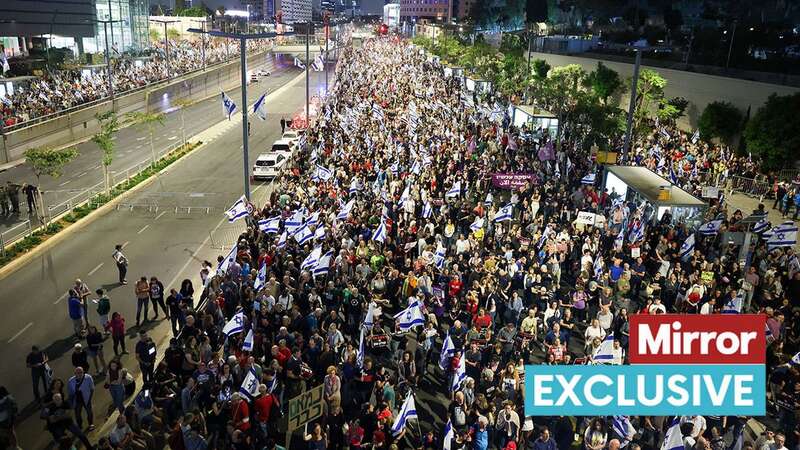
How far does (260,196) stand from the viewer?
1259 inches

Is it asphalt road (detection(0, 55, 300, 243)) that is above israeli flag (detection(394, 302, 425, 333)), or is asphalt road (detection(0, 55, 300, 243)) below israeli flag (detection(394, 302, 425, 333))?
below

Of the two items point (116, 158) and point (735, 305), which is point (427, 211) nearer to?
point (735, 305)

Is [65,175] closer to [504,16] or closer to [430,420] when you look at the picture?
[430,420]

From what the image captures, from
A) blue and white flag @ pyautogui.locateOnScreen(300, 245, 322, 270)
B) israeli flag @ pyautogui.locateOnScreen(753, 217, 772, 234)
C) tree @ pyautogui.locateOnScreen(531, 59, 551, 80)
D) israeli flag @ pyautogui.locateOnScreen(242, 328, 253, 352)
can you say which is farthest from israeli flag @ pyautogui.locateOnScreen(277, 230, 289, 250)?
tree @ pyautogui.locateOnScreen(531, 59, 551, 80)

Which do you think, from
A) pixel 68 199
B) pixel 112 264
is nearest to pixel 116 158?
pixel 68 199

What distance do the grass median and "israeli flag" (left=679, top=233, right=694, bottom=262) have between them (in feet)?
73.5

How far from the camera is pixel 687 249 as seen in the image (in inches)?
776

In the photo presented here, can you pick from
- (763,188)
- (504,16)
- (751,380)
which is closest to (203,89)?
(763,188)

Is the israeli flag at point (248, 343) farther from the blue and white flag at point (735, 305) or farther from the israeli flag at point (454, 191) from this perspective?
the israeli flag at point (454, 191)

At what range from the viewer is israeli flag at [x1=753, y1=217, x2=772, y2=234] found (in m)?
21.2

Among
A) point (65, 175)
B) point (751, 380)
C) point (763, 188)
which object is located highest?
point (751, 380)

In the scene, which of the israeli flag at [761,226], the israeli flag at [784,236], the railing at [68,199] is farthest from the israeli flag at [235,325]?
the israeli flag at [761,226]

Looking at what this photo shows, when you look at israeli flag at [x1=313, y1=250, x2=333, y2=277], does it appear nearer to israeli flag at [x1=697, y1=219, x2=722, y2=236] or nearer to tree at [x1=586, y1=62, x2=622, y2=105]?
israeli flag at [x1=697, y1=219, x2=722, y2=236]

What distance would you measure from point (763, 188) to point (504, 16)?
123 metres
